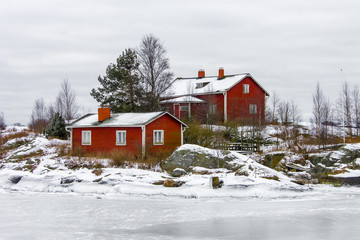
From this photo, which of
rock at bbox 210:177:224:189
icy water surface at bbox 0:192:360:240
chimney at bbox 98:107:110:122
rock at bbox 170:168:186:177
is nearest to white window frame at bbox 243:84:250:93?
chimney at bbox 98:107:110:122

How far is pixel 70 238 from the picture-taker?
11219 millimetres

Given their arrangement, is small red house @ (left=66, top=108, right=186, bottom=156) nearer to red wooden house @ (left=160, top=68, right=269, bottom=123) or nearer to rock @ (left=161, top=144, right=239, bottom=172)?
rock @ (left=161, top=144, right=239, bottom=172)

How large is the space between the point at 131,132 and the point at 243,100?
17390 mm

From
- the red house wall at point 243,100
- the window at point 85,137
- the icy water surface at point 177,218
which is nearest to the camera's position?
the icy water surface at point 177,218

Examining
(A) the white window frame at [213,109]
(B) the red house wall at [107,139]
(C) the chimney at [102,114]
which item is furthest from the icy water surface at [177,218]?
(A) the white window frame at [213,109]

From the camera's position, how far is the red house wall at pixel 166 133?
89.9 feet

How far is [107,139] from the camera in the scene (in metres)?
29.1

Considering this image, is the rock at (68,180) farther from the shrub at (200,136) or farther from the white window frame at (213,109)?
the white window frame at (213,109)

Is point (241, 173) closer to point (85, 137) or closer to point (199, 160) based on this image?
point (199, 160)

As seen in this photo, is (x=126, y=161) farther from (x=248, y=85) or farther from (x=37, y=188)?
(x=248, y=85)

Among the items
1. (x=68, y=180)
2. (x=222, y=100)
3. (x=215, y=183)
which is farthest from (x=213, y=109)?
(x=215, y=183)

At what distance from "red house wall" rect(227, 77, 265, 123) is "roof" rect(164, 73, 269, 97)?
554mm

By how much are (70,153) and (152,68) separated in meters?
15.7

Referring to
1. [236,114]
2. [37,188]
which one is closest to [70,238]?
[37,188]
